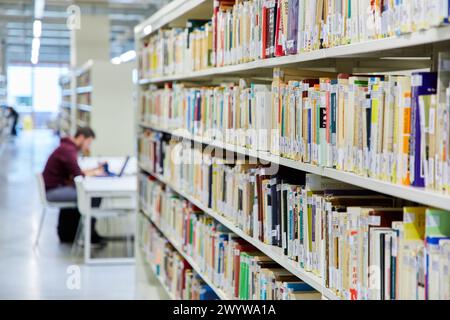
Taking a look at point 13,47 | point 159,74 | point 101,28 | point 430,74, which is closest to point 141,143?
point 159,74

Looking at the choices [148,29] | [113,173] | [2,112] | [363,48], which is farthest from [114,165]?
[2,112]

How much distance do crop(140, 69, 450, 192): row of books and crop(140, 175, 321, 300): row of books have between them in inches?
19.8

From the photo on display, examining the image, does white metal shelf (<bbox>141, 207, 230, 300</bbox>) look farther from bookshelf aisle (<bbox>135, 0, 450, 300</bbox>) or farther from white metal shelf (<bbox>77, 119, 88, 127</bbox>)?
white metal shelf (<bbox>77, 119, 88, 127</bbox>)

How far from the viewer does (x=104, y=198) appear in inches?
292

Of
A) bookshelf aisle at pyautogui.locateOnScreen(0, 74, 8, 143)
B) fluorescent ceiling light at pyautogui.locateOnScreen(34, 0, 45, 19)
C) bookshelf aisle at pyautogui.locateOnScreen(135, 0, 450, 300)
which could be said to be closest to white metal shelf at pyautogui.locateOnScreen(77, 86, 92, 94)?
fluorescent ceiling light at pyautogui.locateOnScreen(34, 0, 45, 19)

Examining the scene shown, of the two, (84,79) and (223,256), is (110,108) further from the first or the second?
(223,256)

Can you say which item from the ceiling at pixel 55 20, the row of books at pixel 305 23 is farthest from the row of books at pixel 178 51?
the ceiling at pixel 55 20

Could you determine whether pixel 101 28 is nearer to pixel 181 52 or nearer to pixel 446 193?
pixel 181 52

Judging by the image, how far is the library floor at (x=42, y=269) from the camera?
587cm

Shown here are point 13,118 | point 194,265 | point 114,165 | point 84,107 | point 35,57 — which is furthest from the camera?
point 13,118

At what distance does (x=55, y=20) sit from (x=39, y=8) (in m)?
1.97

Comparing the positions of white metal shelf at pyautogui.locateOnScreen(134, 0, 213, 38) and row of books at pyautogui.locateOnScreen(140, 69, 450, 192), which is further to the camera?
white metal shelf at pyautogui.locateOnScreen(134, 0, 213, 38)

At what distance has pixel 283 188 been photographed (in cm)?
282

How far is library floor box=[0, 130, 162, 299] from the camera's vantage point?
587cm
